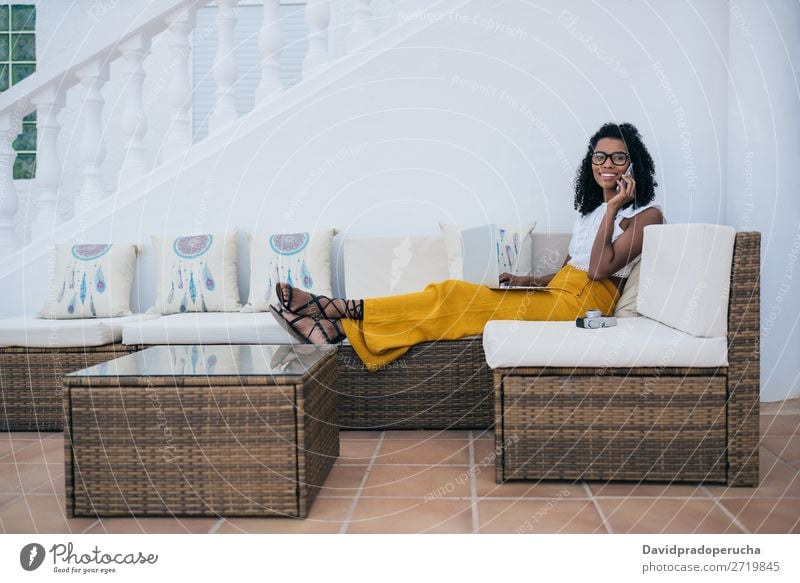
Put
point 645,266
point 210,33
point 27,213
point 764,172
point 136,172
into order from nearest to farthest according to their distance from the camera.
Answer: point 645,266 < point 764,172 < point 136,172 < point 27,213 < point 210,33

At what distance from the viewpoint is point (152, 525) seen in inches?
66.7

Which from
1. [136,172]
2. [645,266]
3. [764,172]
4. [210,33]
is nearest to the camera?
[645,266]

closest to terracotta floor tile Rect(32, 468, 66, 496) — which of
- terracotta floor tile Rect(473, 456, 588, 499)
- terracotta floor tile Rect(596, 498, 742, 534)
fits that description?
terracotta floor tile Rect(473, 456, 588, 499)

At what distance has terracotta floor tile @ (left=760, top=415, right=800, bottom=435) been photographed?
8.30 feet

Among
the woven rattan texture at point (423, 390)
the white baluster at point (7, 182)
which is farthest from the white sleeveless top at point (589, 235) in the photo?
the white baluster at point (7, 182)

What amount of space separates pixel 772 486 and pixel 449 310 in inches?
44.1

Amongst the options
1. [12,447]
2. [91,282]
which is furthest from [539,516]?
[91,282]

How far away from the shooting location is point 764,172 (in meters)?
3.01

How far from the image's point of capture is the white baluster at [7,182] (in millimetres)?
3496

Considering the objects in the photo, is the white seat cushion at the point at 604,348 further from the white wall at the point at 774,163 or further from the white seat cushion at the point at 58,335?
the white seat cushion at the point at 58,335

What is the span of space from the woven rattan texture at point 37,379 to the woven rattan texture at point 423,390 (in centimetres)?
90

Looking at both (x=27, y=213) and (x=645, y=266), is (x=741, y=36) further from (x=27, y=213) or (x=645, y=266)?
(x=27, y=213)
